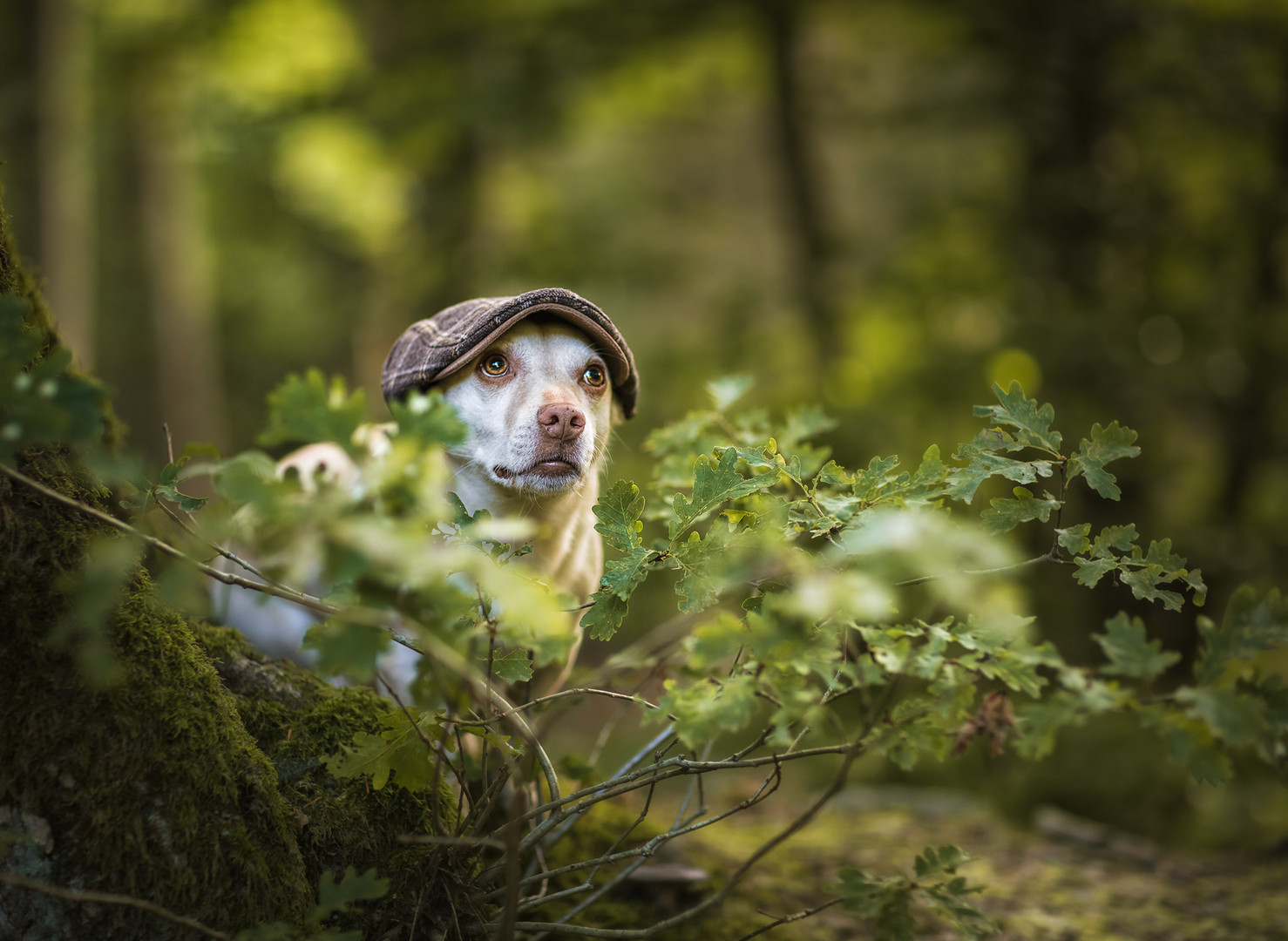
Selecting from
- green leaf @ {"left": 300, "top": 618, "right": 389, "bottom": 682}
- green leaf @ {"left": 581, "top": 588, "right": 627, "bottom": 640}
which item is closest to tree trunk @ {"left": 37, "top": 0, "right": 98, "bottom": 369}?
green leaf @ {"left": 581, "top": 588, "right": 627, "bottom": 640}

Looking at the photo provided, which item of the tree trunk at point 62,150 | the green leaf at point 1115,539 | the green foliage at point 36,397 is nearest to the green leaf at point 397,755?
the green foliage at point 36,397

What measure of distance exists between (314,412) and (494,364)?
58.1 inches

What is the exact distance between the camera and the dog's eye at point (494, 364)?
2.79m

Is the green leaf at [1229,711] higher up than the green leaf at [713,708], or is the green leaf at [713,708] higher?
the green leaf at [713,708]

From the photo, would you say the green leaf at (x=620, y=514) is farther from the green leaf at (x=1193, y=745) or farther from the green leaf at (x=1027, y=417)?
the green leaf at (x=1193, y=745)

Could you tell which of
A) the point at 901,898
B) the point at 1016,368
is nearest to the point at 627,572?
the point at 901,898

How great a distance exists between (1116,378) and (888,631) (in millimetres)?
5517

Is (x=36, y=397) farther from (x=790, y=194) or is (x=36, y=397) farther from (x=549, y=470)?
(x=790, y=194)

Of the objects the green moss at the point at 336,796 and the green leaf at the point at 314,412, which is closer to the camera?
the green leaf at the point at 314,412

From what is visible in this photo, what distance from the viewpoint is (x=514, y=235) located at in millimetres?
9969

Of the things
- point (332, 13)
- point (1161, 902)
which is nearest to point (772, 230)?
point (332, 13)

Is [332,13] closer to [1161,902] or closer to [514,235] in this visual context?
[514,235]

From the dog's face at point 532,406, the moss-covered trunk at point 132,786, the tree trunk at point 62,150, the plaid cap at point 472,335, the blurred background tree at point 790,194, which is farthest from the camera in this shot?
the tree trunk at point 62,150

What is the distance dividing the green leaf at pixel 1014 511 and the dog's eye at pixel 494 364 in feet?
5.17
